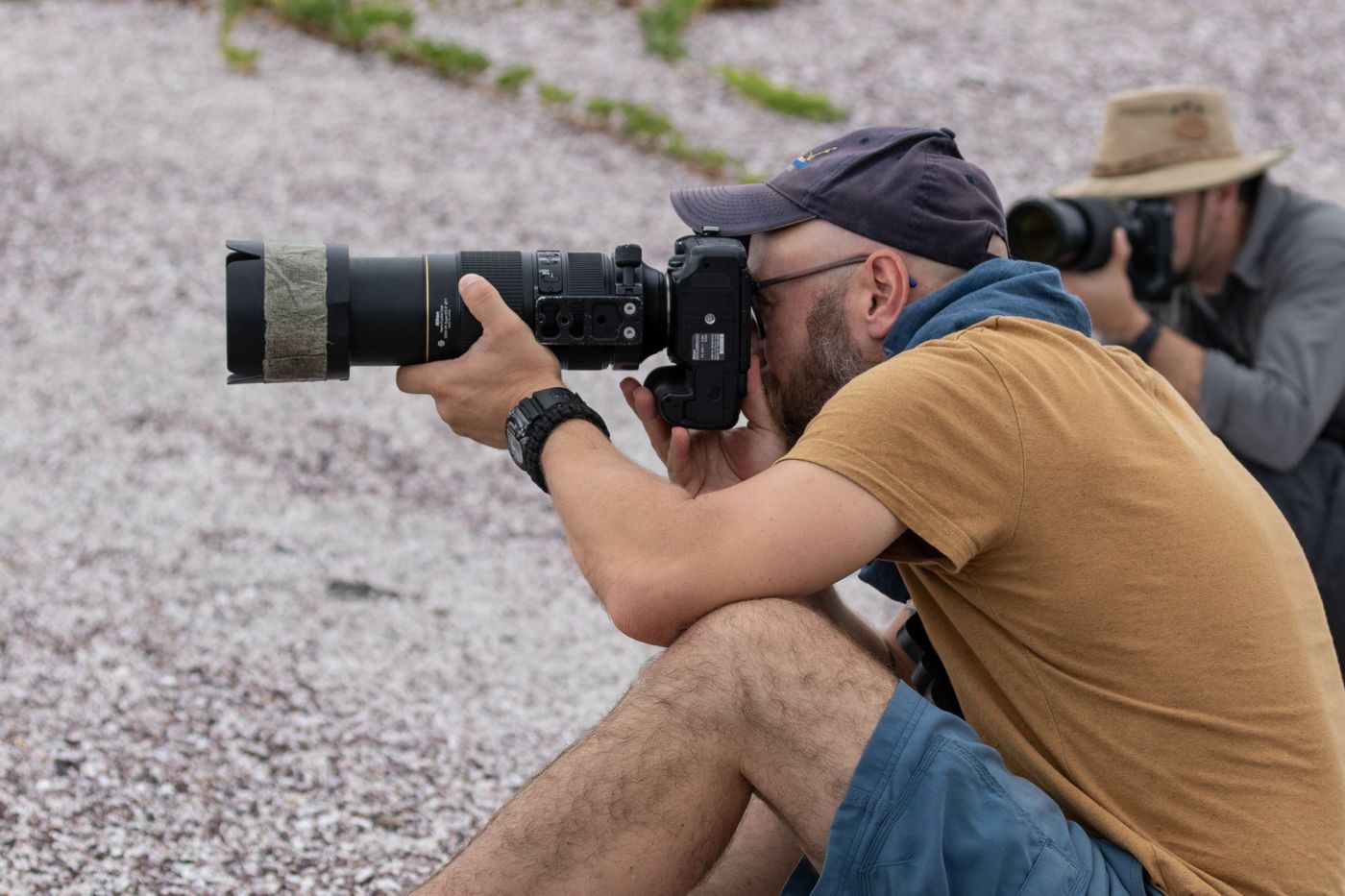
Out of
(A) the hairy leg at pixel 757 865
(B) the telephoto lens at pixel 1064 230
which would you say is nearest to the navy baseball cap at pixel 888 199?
(A) the hairy leg at pixel 757 865

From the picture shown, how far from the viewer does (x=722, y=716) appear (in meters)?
1.90

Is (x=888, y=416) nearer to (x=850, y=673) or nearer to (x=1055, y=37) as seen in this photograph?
(x=850, y=673)

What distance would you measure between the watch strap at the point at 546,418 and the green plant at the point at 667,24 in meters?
5.76

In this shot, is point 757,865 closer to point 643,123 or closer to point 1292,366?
point 1292,366

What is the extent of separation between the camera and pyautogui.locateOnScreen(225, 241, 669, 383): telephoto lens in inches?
89.0

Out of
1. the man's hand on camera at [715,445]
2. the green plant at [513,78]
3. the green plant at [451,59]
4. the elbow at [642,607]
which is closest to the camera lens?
the elbow at [642,607]

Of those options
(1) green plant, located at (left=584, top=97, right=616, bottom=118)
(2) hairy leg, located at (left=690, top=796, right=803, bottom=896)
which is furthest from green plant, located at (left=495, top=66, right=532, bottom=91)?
(2) hairy leg, located at (left=690, top=796, right=803, bottom=896)

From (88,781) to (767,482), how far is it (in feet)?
5.32

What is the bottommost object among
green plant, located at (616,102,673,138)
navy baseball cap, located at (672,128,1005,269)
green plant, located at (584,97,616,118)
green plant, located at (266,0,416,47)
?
navy baseball cap, located at (672,128,1005,269)

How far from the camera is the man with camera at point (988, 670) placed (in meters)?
1.89

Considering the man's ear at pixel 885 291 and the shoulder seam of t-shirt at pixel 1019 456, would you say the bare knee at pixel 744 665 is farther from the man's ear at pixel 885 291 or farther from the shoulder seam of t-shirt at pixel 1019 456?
the man's ear at pixel 885 291

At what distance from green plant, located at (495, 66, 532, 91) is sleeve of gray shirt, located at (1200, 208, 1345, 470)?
166 inches

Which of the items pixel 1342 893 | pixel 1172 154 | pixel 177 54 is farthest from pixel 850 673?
pixel 177 54

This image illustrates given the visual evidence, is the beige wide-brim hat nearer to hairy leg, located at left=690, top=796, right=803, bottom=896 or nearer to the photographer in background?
the photographer in background
